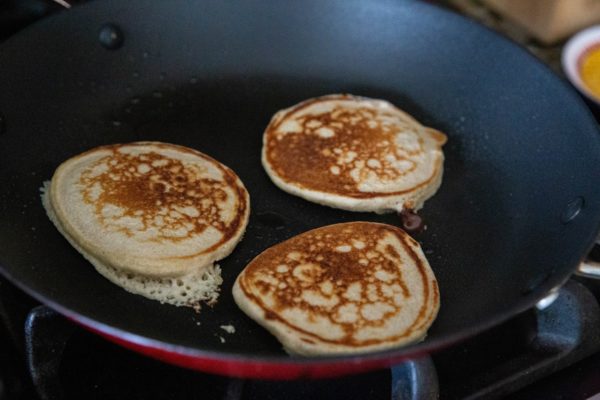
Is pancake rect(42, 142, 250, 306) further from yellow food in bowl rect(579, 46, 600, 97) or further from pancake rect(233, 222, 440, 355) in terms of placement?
yellow food in bowl rect(579, 46, 600, 97)

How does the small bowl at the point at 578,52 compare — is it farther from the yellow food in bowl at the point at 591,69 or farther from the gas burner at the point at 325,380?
the gas burner at the point at 325,380

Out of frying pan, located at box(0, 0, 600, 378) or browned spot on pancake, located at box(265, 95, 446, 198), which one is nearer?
frying pan, located at box(0, 0, 600, 378)

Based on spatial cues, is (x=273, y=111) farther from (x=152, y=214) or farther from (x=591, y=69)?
(x=591, y=69)

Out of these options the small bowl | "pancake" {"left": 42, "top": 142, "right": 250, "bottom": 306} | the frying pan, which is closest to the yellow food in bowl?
the small bowl

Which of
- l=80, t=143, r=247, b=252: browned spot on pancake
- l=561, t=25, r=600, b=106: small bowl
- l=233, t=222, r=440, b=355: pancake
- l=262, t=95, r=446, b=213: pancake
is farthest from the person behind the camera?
l=561, t=25, r=600, b=106: small bowl

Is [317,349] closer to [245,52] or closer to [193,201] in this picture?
[193,201]

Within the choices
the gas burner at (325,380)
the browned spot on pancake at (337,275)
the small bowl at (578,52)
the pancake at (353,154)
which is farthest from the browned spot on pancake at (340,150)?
the small bowl at (578,52)

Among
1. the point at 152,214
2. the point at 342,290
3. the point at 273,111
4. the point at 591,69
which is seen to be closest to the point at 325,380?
the point at 342,290
